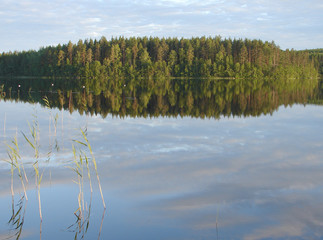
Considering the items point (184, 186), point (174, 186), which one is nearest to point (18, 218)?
point (174, 186)

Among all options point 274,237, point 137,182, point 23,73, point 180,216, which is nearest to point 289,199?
point 274,237

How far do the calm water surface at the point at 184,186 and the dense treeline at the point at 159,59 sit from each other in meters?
113

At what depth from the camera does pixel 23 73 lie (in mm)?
151750

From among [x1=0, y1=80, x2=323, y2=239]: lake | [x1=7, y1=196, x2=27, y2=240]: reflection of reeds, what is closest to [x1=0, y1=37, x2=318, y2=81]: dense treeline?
[x1=0, y1=80, x2=323, y2=239]: lake

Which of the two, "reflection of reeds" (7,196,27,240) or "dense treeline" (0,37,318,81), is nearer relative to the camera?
"reflection of reeds" (7,196,27,240)

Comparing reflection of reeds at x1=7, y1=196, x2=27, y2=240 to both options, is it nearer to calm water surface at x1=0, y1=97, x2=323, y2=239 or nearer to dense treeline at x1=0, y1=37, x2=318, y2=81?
calm water surface at x1=0, y1=97, x2=323, y2=239

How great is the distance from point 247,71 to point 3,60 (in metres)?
105

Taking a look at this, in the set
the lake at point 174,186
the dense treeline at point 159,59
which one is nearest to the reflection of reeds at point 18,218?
the lake at point 174,186

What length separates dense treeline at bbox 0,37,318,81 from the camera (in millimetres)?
130375

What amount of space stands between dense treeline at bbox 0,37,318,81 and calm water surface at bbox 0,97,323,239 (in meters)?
113

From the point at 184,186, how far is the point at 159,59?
127m

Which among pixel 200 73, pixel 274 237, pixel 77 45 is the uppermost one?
pixel 77 45

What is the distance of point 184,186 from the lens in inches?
416

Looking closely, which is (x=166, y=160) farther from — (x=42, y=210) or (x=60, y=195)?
(x=42, y=210)
